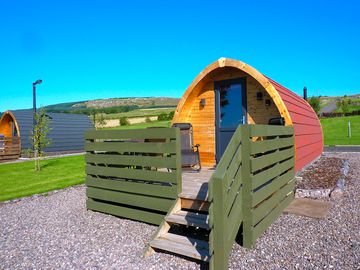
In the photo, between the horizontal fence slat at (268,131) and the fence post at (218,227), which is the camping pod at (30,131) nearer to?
the horizontal fence slat at (268,131)

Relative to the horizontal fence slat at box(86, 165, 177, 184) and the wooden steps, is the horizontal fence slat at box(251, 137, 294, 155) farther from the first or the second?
the horizontal fence slat at box(86, 165, 177, 184)

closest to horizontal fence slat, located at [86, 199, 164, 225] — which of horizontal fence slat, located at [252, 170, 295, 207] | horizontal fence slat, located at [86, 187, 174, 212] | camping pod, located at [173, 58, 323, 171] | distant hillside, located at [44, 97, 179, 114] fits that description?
horizontal fence slat, located at [86, 187, 174, 212]

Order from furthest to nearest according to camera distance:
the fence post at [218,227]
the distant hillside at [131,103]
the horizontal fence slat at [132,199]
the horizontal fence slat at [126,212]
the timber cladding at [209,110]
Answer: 1. the distant hillside at [131,103]
2. the timber cladding at [209,110]
3. the horizontal fence slat at [126,212]
4. the horizontal fence slat at [132,199]
5. the fence post at [218,227]

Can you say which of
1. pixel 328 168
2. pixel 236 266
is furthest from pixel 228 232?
pixel 328 168

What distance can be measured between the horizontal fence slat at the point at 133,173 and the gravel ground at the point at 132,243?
798 millimetres

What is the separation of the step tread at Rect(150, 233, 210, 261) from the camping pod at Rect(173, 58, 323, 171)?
445cm

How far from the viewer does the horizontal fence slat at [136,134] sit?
14.2 ft

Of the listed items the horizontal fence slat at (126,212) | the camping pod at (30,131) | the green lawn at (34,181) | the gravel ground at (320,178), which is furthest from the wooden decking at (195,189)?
the camping pod at (30,131)

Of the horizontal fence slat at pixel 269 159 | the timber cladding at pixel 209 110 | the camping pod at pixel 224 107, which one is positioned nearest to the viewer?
the horizontal fence slat at pixel 269 159

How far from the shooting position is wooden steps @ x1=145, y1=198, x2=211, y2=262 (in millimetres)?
3371

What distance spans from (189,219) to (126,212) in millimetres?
1645

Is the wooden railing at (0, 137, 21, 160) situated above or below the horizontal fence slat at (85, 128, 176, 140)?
below

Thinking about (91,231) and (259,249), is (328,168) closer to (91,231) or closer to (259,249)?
(259,249)

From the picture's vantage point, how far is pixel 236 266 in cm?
324
